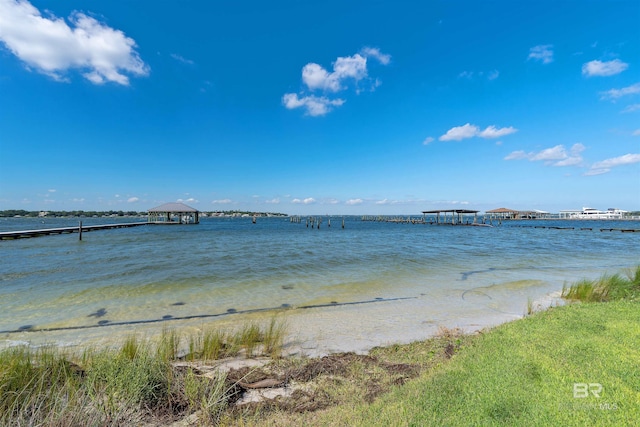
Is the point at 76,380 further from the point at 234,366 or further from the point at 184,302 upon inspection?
the point at 184,302

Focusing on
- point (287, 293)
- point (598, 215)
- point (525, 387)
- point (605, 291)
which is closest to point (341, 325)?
point (287, 293)

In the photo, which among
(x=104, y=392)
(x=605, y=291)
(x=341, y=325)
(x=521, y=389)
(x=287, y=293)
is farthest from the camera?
(x=287, y=293)

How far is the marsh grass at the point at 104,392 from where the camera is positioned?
2998 millimetres

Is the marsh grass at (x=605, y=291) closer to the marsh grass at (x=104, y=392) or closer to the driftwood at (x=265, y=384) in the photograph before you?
the driftwood at (x=265, y=384)

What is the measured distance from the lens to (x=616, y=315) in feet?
18.6

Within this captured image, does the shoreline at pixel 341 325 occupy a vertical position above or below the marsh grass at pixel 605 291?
below

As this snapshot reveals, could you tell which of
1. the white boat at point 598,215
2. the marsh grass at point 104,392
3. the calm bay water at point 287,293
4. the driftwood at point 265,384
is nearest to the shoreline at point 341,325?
the calm bay water at point 287,293

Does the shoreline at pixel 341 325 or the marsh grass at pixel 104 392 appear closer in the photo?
the marsh grass at pixel 104 392

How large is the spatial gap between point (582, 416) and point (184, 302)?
382 inches

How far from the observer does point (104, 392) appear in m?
3.44

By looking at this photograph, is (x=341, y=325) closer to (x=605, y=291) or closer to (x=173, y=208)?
(x=605, y=291)

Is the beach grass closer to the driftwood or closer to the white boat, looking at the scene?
the driftwood

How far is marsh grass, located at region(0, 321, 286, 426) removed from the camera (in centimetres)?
300

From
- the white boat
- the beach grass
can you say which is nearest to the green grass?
the beach grass
